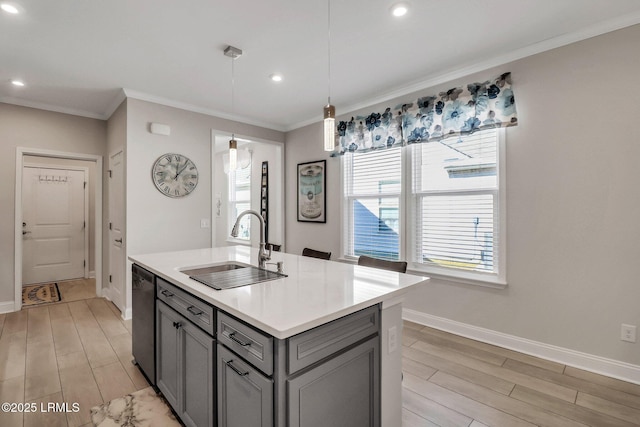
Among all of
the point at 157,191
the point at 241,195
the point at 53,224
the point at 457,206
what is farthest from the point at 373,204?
the point at 53,224

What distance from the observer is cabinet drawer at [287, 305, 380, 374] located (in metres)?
1.14

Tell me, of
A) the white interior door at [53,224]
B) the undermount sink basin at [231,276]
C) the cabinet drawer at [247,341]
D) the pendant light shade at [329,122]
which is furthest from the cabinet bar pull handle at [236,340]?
the white interior door at [53,224]

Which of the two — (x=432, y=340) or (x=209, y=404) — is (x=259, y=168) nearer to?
(x=432, y=340)

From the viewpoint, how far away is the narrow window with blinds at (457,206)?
114 inches

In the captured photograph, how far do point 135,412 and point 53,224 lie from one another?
16.0 feet

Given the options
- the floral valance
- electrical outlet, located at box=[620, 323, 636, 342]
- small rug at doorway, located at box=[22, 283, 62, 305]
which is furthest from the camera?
small rug at doorway, located at box=[22, 283, 62, 305]

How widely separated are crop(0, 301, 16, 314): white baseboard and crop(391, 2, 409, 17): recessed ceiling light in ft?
17.3

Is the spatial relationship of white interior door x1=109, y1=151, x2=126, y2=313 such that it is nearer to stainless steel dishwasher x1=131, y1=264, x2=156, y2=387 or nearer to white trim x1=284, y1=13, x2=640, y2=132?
stainless steel dishwasher x1=131, y1=264, x2=156, y2=387

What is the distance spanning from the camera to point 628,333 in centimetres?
221

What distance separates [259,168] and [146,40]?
3144 mm

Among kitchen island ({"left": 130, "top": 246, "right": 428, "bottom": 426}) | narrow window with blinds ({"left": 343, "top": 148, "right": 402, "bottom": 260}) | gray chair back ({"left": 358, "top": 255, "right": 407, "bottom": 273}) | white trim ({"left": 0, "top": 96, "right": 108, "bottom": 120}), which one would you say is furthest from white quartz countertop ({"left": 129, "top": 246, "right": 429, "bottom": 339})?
white trim ({"left": 0, "top": 96, "right": 108, "bottom": 120})

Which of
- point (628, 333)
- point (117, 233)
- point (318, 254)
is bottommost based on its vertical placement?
point (628, 333)

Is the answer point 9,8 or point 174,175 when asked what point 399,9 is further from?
point 174,175

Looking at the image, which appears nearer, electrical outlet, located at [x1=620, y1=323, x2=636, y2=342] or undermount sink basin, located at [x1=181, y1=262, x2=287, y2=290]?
undermount sink basin, located at [x1=181, y1=262, x2=287, y2=290]
